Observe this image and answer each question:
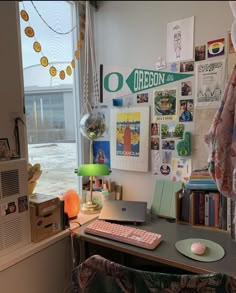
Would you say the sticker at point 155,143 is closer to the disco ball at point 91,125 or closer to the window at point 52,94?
the disco ball at point 91,125

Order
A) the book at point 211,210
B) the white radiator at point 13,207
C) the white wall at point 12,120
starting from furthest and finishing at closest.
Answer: the book at point 211,210 < the white wall at point 12,120 < the white radiator at point 13,207

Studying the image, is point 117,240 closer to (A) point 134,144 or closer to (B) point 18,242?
(B) point 18,242

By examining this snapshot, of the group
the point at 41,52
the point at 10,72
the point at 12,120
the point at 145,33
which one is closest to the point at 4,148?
the point at 12,120

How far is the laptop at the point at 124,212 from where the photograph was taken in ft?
4.84

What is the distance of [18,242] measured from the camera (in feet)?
3.95

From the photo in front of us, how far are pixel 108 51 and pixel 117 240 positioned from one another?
1290 millimetres

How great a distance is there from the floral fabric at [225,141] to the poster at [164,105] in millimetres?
490

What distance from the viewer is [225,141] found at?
1116 mm

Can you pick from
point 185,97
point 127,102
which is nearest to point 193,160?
point 185,97

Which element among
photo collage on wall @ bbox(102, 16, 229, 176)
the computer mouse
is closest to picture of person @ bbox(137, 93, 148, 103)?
photo collage on wall @ bbox(102, 16, 229, 176)

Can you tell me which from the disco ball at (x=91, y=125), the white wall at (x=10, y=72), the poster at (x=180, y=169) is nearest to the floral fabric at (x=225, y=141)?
the poster at (x=180, y=169)

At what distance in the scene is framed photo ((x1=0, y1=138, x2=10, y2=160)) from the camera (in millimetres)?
1273

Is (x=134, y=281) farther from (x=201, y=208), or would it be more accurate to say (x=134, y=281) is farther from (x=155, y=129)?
(x=155, y=129)

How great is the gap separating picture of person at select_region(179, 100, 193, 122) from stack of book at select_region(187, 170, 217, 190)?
0.33 m
